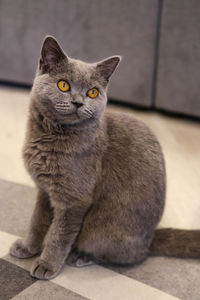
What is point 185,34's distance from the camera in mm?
2105

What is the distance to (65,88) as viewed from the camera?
980 millimetres

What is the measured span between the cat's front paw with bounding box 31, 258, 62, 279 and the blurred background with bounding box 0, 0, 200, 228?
780 millimetres

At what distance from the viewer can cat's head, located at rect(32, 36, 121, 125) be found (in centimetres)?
97

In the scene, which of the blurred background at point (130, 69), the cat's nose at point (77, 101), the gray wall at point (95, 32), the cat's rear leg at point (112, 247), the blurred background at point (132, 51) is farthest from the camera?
the gray wall at point (95, 32)

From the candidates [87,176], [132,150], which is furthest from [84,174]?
[132,150]

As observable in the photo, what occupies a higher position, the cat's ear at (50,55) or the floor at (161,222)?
the cat's ear at (50,55)

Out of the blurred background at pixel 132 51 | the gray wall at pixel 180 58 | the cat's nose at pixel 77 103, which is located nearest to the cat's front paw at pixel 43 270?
the cat's nose at pixel 77 103

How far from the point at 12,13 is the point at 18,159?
1.28m

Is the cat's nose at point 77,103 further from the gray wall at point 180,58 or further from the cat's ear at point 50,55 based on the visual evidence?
the gray wall at point 180,58

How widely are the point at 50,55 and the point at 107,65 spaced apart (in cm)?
16

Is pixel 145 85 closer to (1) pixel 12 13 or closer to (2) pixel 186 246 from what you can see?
(1) pixel 12 13

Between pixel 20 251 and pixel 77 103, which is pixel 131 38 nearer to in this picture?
pixel 77 103

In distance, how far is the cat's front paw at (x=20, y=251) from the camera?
3.73 ft

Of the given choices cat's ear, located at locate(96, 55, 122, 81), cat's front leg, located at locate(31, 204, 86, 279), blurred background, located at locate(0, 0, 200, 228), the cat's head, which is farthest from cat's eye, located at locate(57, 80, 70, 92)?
blurred background, located at locate(0, 0, 200, 228)
